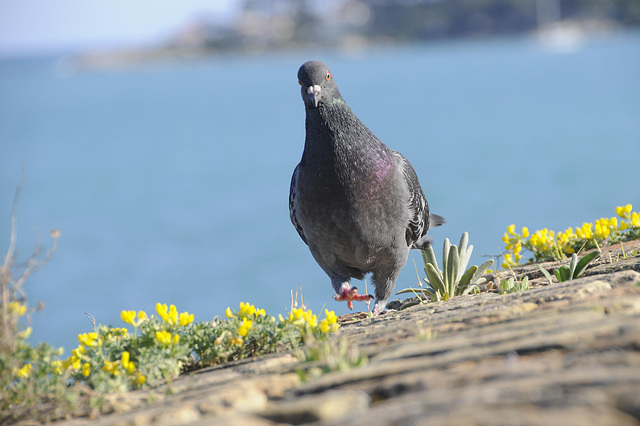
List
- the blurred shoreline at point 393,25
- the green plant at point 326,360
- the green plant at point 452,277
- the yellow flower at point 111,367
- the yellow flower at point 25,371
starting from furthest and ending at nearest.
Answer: the blurred shoreline at point 393,25
the green plant at point 452,277
the yellow flower at point 111,367
the yellow flower at point 25,371
the green plant at point 326,360

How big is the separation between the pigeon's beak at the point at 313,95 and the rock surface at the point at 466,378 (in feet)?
7.00

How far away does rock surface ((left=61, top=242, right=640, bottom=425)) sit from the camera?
→ 1954 mm

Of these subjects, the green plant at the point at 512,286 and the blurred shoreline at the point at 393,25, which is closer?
the green plant at the point at 512,286

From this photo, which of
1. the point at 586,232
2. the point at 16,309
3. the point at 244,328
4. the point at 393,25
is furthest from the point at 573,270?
the point at 393,25

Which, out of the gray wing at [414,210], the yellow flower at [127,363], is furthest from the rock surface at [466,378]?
the gray wing at [414,210]

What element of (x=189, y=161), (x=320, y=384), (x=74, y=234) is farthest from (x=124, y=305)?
(x=189, y=161)

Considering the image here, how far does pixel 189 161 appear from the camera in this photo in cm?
4769

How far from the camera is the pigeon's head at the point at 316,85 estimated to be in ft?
17.5

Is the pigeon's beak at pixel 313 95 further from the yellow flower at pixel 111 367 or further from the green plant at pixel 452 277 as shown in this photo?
the yellow flower at pixel 111 367

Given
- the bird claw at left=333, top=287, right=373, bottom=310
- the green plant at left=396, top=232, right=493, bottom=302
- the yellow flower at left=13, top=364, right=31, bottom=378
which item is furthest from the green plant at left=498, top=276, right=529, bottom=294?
the yellow flower at left=13, top=364, right=31, bottom=378

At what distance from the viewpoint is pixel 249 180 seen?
37344 mm

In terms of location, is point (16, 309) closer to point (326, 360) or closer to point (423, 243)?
point (326, 360)

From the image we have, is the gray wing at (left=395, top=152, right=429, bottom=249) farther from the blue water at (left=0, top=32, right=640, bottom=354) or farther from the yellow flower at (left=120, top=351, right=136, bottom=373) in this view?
the yellow flower at (left=120, top=351, right=136, bottom=373)

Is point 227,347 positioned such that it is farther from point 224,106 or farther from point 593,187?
point 224,106
